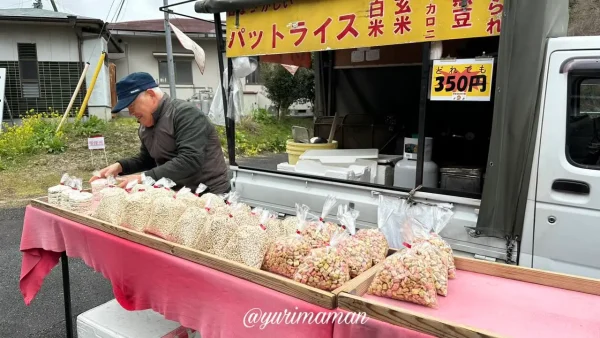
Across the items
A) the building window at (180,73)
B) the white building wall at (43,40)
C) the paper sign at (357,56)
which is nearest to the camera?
the paper sign at (357,56)

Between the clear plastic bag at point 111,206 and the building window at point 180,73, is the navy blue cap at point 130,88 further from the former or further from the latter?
the building window at point 180,73

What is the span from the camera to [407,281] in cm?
145

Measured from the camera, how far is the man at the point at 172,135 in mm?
2789

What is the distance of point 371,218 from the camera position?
119 inches

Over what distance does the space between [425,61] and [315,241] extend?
1.70 meters

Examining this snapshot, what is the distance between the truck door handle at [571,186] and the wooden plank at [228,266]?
1.74m

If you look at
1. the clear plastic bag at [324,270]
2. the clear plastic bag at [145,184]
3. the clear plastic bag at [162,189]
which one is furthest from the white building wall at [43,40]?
the clear plastic bag at [324,270]

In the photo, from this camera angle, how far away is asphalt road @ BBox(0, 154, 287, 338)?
3430 mm

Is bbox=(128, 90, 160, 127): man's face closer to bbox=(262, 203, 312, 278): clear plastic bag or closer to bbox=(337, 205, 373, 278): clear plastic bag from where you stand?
bbox=(262, 203, 312, 278): clear plastic bag

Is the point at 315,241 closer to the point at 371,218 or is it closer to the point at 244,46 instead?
the point at 371,218

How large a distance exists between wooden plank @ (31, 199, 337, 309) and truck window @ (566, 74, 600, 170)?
1.84m

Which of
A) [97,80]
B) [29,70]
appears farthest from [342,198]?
[29,70]

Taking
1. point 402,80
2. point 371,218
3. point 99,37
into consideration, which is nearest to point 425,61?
point 371,218

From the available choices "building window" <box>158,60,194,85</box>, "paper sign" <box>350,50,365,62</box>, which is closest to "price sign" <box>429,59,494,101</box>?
"paper sign" <box>350,50,365,62</box>
